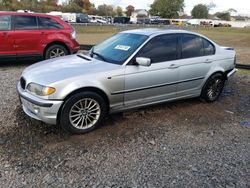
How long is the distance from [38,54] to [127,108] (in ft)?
16.7

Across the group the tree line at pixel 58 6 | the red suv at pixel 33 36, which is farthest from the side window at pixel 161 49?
the tree line at pixel 58 6

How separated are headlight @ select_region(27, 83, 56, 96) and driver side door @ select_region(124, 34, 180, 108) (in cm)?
123

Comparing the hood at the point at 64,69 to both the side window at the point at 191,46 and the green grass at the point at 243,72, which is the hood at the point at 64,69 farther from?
the green grass at the point at 243,72

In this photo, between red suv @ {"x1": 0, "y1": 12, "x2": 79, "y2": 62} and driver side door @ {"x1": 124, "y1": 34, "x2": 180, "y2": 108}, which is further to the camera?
red suv @ {"x1": 0, "y1": 12, "x2": 79, "y2": 62}

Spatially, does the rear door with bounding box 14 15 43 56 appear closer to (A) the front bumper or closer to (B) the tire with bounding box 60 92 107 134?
(A) the front bumper

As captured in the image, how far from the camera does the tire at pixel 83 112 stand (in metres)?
4.09

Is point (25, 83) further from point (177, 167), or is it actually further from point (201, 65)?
point (201, 65)

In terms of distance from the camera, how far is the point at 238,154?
3895mm

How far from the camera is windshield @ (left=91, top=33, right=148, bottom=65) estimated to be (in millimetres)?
4715

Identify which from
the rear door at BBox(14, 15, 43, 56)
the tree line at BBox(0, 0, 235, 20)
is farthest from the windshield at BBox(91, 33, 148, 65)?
the tree line at BBox(0, 0, 235, 20)

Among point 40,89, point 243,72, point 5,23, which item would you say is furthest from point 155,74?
point 5,23

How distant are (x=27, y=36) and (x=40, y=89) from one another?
16.4ft

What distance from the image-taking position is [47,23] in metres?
8.84

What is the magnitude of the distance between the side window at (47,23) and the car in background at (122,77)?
4087mm
